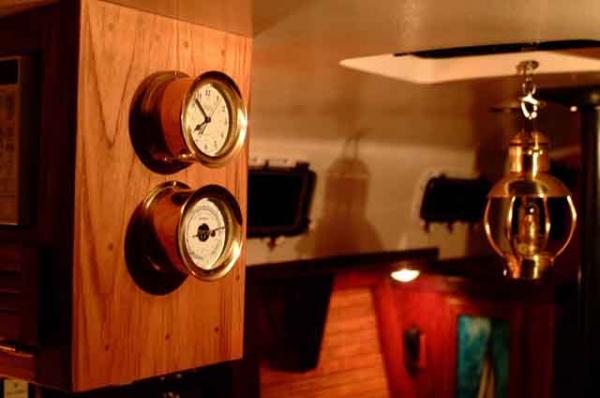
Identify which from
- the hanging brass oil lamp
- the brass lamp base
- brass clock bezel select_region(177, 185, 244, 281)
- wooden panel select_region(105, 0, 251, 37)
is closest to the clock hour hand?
brass clock bezel select_region(177, 185, 244, 281)

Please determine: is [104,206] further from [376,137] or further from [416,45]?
[376,137]

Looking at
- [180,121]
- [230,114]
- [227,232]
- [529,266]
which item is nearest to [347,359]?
[529,266]

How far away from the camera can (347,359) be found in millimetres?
3674

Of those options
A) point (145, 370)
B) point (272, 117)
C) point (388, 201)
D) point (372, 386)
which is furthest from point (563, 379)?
point (145, 370)

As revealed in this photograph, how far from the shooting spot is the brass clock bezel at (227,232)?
1.78 m

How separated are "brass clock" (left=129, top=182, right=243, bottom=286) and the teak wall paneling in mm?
38

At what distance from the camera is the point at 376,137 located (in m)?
3.59

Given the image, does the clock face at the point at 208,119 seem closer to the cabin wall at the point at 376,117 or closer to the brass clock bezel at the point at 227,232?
the brass clock bezel at the point at 227,232

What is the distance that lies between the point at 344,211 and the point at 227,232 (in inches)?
71.2

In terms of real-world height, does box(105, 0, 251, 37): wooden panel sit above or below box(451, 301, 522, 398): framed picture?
above

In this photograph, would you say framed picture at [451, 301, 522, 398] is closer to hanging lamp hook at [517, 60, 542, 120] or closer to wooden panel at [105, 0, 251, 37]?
hanging lamp hook at [517, 60, 542, 120]

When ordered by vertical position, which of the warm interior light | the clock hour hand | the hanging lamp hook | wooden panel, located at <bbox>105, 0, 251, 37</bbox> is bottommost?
the warm interior light

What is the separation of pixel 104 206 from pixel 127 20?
0.41 meters

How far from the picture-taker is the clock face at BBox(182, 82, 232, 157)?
5.88 ft
